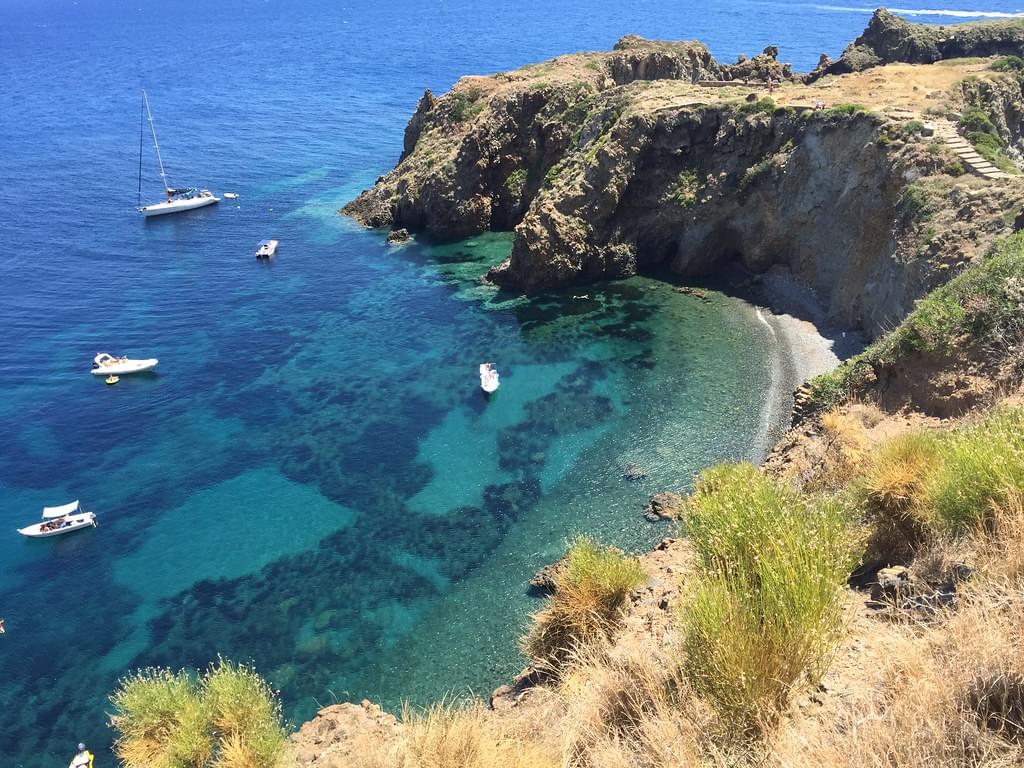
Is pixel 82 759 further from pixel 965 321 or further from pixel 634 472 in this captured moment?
pixel 965 321

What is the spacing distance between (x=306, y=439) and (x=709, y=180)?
33.4 meters

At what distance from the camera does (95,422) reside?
122ft

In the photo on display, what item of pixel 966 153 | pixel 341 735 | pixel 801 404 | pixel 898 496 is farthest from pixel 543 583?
pixel 966 153

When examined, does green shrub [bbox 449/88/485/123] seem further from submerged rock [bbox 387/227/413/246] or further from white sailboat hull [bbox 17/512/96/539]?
white sailboat hull [bbox 17/512/96/539]

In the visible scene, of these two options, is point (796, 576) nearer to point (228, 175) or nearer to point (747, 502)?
point (747, 502)

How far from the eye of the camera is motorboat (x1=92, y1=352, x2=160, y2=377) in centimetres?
4088

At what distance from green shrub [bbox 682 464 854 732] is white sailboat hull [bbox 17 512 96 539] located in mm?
29311

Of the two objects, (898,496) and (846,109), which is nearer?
(898,496)

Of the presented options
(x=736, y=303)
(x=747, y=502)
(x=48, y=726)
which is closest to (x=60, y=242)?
(x=48, y=726)

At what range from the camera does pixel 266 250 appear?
190 ft

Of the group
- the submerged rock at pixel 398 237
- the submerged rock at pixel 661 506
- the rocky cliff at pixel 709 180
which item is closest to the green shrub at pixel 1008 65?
the rocky cliff at pixel 709 180

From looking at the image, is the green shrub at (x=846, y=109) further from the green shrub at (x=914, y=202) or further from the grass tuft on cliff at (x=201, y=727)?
the grass tuft on cliff at (x=201, y=727)

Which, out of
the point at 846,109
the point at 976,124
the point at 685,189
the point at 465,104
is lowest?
the point at 685,189

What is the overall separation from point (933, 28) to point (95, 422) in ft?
319
